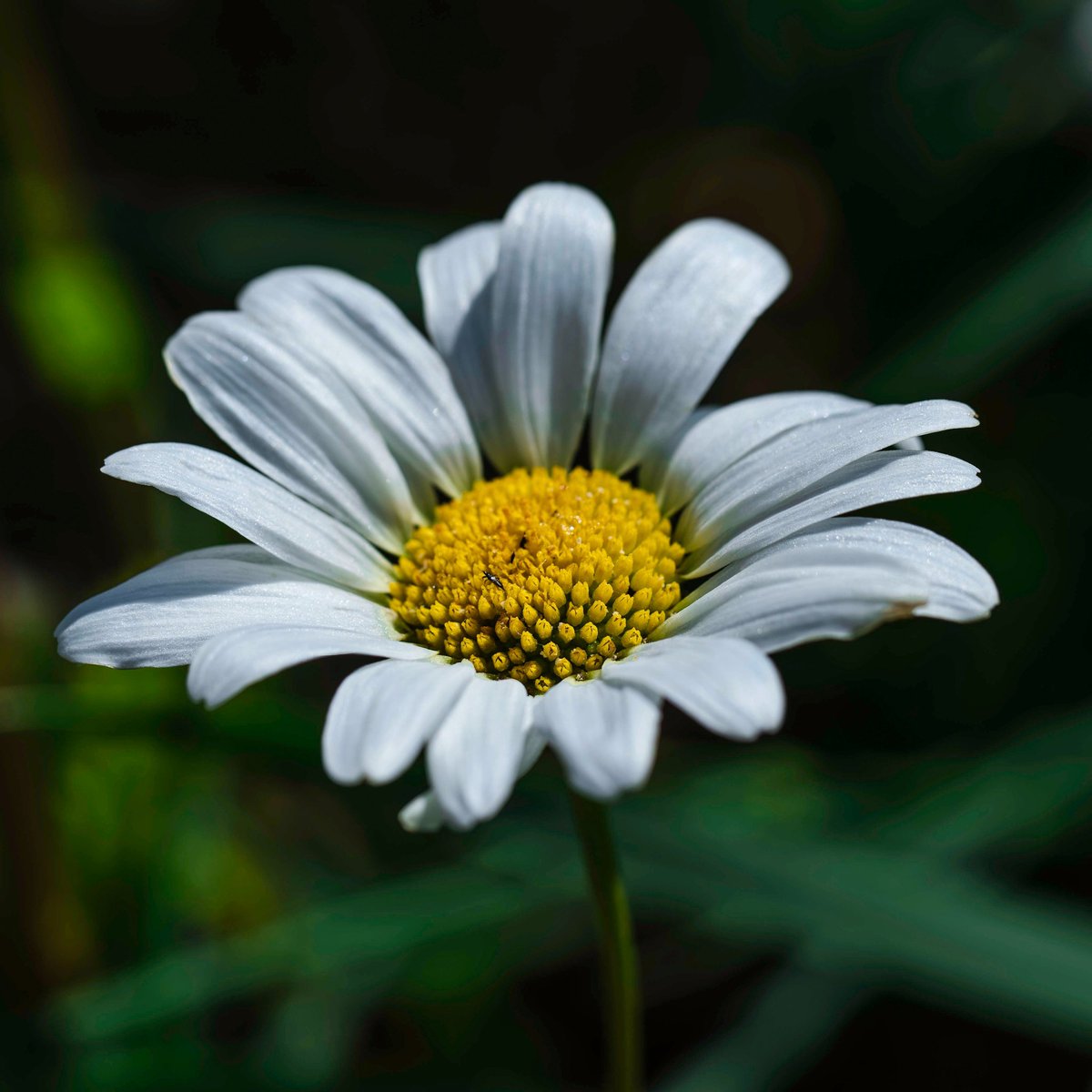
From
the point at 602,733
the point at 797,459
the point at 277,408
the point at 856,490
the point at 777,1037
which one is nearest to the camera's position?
the point at 602,733

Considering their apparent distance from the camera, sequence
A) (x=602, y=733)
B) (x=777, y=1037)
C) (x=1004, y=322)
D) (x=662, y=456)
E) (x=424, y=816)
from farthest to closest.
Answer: (x=1004, y=322), (x=777, y=1037), (x=662, y=456), (x=424, y=816), (x=602, y=733)

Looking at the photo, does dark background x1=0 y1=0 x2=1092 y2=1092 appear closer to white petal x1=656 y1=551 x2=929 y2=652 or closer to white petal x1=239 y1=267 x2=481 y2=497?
white petal x1=239 y1=267 x2=481 y2=497

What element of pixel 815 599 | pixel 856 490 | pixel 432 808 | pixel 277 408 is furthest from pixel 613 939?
pixel 277 408

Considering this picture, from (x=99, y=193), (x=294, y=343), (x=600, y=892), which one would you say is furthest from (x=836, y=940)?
(x=99, y=193)

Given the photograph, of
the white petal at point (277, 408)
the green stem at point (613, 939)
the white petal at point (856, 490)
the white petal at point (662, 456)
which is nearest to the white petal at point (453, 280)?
the white petal at point (277, 408)

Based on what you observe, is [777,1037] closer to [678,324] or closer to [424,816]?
[424,816]

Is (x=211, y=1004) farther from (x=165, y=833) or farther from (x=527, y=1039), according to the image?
(x=527, y=1039)

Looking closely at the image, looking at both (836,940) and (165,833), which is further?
(165,833)

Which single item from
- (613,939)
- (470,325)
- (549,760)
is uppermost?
(470,325)

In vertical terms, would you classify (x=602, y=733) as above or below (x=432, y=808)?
above
